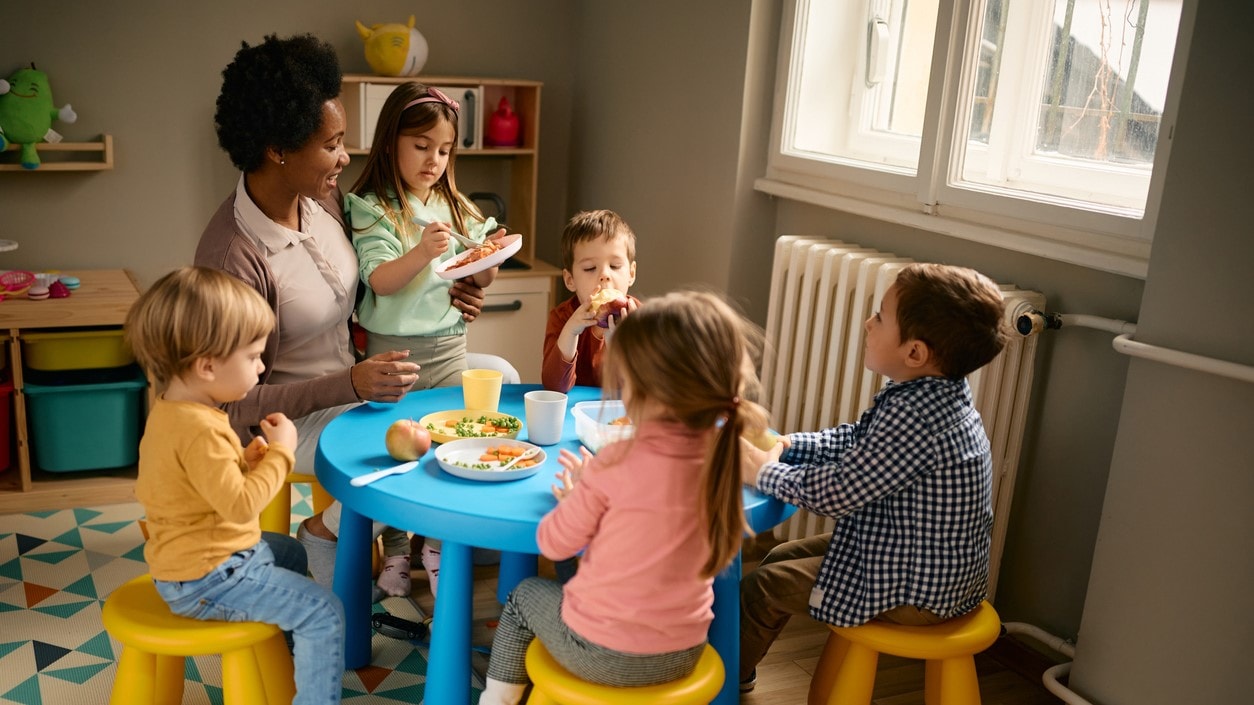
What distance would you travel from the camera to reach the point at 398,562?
261 cm

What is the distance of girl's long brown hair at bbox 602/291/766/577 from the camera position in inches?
57.7

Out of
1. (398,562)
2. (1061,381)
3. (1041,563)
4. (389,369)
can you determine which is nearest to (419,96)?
(389,369)

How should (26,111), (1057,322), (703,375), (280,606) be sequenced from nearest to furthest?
(703,375) → (280,606) → (1057,322) → (26,111)

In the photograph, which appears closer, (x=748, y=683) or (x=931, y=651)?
(x=931, y=651)

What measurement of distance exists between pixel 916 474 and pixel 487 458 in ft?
2.39

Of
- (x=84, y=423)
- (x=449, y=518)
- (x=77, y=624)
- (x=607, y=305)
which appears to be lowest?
(x=77, y=624)

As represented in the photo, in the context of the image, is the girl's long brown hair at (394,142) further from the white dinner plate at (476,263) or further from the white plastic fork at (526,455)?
the white plastic fork at (526,455)

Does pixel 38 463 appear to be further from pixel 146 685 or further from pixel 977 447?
pixel 977 447

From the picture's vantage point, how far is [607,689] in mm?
1548

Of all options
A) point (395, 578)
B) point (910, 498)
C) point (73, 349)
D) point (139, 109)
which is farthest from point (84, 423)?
point (910, 498)

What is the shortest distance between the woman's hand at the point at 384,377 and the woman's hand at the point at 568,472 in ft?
1.40

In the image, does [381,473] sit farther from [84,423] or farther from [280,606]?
[84,423]

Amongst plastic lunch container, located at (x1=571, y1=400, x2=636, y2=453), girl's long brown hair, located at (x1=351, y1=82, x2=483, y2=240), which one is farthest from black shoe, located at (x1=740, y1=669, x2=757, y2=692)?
girl's long brown hair, located at (x1=351, y1=82, x2=483, y2=240)

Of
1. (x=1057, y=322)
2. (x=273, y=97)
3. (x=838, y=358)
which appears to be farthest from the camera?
(x=838, y=358)
